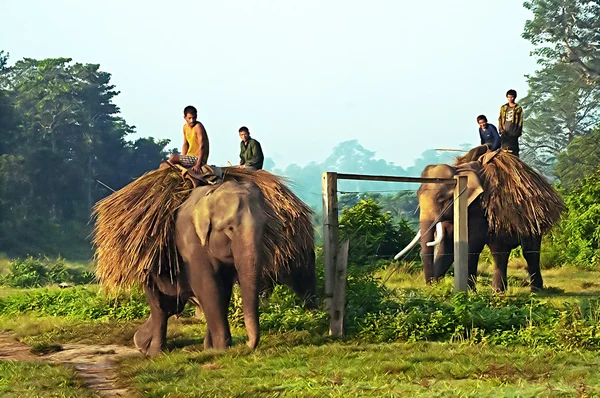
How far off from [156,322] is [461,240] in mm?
4656

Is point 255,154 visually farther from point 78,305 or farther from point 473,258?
point 78,305

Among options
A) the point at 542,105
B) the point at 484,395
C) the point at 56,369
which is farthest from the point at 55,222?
the point at 484,395

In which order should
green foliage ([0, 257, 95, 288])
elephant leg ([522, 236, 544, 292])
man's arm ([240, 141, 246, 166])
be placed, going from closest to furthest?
man's arm ([240, 141, 246, 166])
elephant leg ([522, 236, 544, 292])
green foliage ([0, 257, 95, 288])

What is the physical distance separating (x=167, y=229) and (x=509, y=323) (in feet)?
13.6

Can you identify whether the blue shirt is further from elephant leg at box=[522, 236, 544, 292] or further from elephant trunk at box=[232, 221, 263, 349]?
elephant trunk at box=[232, 221, 263, 349]

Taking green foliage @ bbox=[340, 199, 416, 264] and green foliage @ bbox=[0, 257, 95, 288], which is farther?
green foliage @ bbox=[0, 257, 95, 288]

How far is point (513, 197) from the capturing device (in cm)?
1622

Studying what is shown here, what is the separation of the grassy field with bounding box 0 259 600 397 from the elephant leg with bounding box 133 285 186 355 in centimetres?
29

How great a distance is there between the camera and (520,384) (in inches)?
318

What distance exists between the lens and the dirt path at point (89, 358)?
9648 millimetres

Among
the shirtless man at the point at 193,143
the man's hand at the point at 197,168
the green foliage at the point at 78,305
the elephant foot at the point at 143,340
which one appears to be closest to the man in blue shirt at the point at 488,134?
the shirtless man at the point at 193,143

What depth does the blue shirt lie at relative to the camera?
16.7 meters

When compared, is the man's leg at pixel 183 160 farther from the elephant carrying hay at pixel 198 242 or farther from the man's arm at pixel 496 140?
the man's arm at pixel 496 140

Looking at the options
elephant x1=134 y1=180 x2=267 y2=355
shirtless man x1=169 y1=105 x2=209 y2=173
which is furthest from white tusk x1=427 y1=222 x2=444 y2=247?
elephant x1=134 y1=180 x2=267 y2=355
